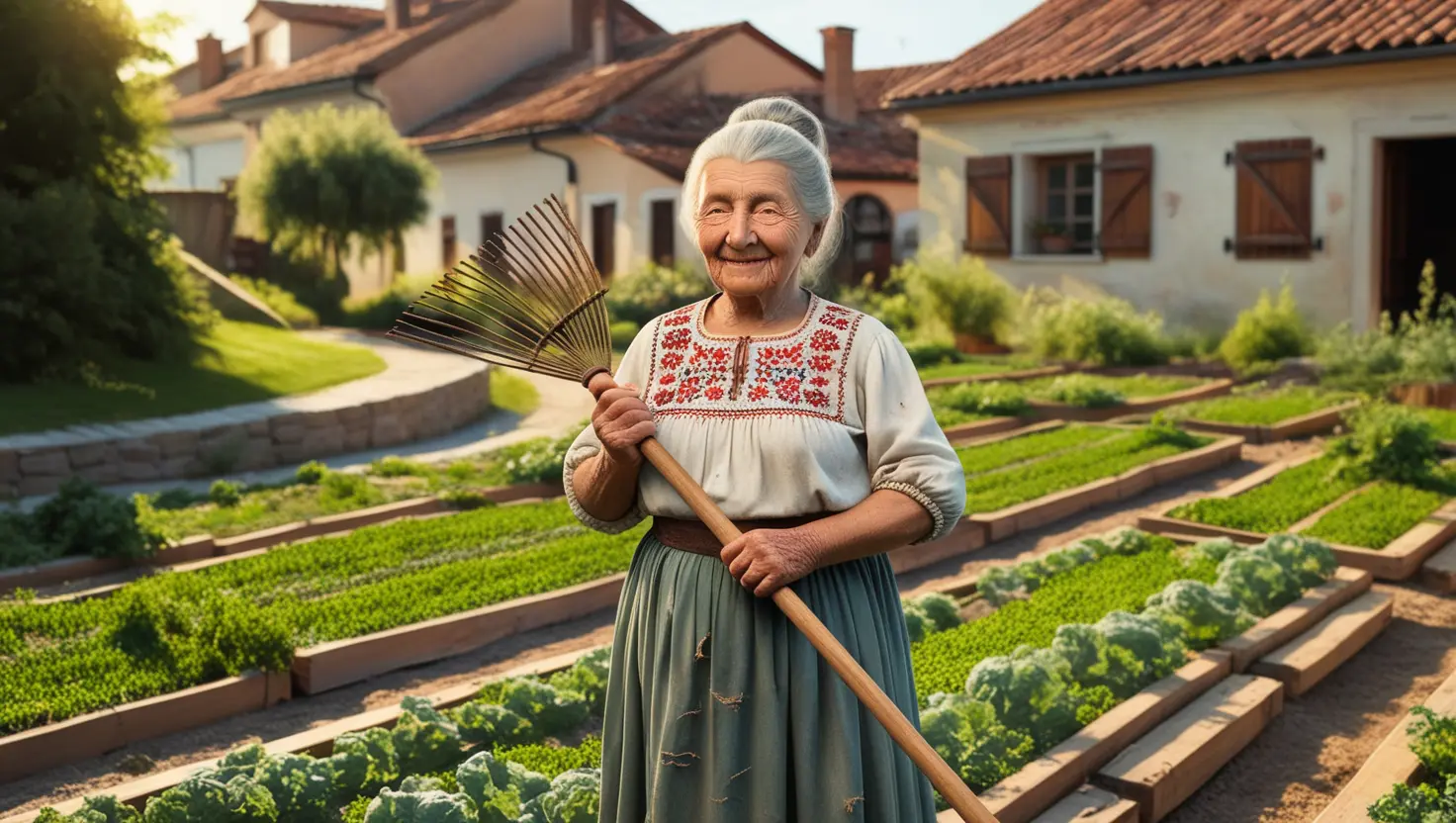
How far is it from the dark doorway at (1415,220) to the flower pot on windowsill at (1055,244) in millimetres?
3791

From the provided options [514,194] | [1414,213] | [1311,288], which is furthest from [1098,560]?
[514,194]

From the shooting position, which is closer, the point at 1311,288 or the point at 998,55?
the point at 1311,288

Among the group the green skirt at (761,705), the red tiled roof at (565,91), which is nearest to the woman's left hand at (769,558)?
the green skirt at (761,705)

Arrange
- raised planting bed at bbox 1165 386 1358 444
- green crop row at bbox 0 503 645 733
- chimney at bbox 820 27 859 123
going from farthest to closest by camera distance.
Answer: chimney at bbox 820 27 859 123
raised planting bed at bbox 1165 386 1358 444
green crop row at bbox 0 503 645 733

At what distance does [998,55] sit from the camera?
60.3 feet

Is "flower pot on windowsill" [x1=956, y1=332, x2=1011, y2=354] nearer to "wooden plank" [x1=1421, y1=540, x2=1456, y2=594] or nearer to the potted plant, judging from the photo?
the potted plant

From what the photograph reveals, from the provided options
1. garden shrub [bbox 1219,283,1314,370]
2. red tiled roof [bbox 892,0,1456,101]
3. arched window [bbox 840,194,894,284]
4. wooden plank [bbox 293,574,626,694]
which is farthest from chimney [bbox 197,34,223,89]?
wooden plank [bbox 293,574,626,694]

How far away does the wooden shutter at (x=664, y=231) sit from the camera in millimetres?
23016

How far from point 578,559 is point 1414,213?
14.0 m

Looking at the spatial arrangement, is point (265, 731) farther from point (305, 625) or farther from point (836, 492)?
point (836, 492)

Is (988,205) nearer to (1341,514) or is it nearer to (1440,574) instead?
(1341,514)

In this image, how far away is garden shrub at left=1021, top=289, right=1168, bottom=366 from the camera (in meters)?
15.3

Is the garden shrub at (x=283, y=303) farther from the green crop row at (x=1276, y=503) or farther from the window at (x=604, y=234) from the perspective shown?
the green crop row at (x=1276, y=503)

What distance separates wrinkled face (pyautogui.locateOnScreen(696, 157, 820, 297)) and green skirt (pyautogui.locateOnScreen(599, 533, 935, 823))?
1.74 ft
